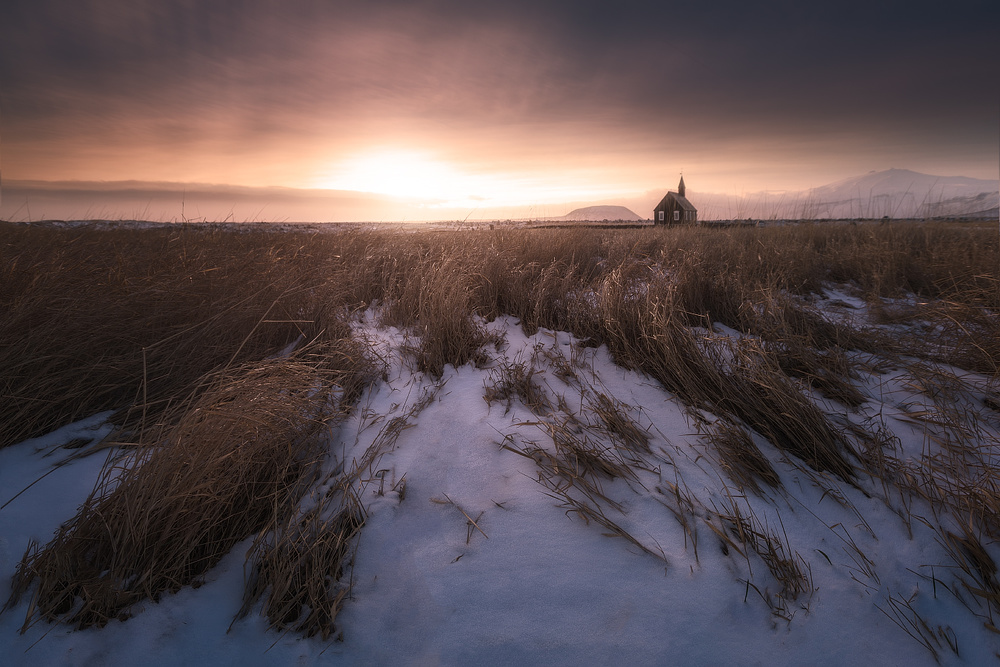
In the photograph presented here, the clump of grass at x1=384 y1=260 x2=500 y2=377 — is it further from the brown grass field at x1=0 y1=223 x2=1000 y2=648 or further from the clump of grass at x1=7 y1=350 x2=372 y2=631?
the clump of grass at x1=7 y1=350 x2=372 y2=631

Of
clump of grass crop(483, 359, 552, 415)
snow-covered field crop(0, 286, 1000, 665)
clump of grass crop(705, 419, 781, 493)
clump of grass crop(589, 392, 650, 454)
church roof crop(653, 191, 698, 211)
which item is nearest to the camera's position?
snow-covered field crop(0, 286, 1000, 665)

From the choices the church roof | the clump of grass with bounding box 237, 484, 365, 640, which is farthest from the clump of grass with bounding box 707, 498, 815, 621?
the church roof

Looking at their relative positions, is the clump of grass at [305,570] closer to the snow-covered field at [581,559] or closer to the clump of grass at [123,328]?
the snow-covered field at [581,559]

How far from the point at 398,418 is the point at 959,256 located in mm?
6477

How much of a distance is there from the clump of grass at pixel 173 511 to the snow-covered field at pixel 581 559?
63 mm

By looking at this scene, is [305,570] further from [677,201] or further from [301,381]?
[677,201]

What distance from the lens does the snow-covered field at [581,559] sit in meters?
1.23

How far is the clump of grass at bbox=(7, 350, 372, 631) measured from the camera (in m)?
1.26

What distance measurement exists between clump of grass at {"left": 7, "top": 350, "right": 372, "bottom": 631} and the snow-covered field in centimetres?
6

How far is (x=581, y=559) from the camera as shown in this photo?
1.42 m

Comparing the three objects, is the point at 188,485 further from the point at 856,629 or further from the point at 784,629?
the point at 856,629

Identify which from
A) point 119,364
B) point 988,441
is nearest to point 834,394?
point 988,441

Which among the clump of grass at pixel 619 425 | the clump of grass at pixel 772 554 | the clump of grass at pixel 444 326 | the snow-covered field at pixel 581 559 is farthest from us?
the clump of grass at pixel 444 326

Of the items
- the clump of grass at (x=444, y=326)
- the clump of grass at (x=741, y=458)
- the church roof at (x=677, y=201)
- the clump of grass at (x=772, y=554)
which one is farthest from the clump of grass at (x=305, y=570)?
the church roof at (x=677, y=201)
